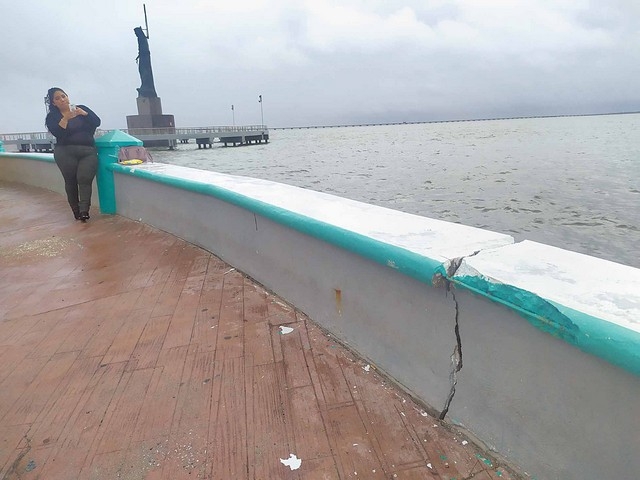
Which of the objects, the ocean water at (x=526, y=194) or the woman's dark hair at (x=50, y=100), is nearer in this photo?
the woman's dark hair at (x=50, y=100)

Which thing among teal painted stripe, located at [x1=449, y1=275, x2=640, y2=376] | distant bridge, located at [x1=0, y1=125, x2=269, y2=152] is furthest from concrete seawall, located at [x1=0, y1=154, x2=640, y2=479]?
distant bridge, located at [x1=0, y1=125, x2=269, y2=152]

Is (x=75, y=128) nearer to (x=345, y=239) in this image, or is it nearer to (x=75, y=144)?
(x=75, y=144)

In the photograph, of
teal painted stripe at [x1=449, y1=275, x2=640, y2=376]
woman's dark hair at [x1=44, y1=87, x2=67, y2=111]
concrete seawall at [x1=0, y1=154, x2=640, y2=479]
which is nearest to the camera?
teal painted stripe at [x1=449, y1=275, x2=640, y2=376]

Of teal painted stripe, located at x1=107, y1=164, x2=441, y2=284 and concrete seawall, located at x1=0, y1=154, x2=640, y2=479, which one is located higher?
teal painted stripe, located at x1=107, y1=164, x2=441, y2=284

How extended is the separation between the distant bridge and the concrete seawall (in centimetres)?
4557

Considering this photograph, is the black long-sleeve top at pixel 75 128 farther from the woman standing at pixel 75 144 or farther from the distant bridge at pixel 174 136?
the distant bridge at pixel 174 136

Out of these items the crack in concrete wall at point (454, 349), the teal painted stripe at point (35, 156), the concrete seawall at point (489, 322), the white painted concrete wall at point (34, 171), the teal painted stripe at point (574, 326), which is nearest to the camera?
the teal painted stripe at point (574, 326)

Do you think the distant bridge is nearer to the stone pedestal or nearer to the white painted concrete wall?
the stone pedestal

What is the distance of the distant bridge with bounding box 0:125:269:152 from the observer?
54.1m

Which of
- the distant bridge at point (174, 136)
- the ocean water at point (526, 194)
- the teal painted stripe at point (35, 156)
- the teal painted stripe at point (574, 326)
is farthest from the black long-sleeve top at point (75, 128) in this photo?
the distant bridge at point (174, 136)

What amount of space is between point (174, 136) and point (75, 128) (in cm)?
5951

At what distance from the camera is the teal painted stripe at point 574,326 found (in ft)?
3.61

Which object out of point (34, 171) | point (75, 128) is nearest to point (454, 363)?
point (75, 128)

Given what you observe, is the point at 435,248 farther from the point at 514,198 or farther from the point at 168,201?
the point at 514,198
